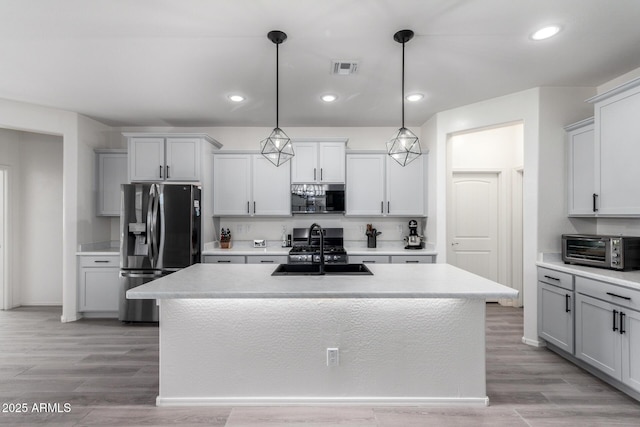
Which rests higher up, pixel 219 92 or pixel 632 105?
pixel 219 92

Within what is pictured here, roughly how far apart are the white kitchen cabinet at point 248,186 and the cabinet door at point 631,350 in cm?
343

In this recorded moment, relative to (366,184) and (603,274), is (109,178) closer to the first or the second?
(366,184)

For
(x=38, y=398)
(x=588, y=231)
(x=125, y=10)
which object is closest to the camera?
(x=125, y=10)

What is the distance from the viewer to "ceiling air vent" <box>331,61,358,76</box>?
2822 mm

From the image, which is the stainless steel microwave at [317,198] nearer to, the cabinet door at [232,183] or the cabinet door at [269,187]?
the cabinet door at [269,187]

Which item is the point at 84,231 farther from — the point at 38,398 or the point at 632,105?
the point at 632,105

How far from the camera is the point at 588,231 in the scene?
3.33 metres

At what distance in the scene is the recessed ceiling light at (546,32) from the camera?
7.55ft

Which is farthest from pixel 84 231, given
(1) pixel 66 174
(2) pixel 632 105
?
(2) pixel 632 105

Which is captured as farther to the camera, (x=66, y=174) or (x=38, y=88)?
(x=66, y=174)

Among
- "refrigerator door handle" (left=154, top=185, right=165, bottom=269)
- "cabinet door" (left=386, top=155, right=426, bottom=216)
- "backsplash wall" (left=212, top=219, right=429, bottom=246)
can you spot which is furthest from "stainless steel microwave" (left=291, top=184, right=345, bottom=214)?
"refrigerator door handle" (left=154, top=185, right=165, bottom=269)

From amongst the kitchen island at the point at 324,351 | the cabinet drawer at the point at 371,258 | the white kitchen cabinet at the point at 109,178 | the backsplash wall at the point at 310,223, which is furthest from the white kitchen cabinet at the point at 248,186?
the kitchen island at the point at 324,351

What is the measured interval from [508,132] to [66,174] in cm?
606

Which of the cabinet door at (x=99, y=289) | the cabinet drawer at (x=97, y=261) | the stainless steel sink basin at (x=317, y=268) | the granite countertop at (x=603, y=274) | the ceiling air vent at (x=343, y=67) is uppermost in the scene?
the ceiling air vent at (x=343, y=67)
